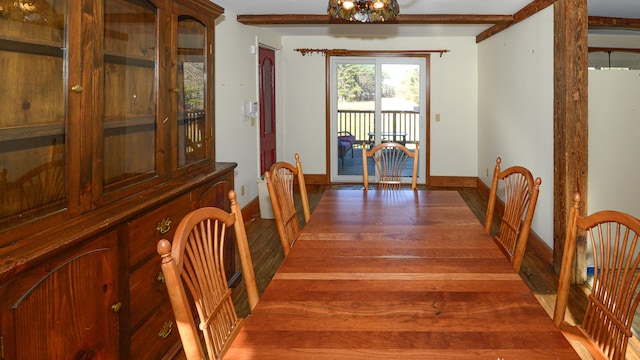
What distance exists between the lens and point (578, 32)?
10.9 ft

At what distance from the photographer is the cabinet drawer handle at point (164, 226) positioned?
7.26 feet

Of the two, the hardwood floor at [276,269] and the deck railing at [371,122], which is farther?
the deck railing at [371,122]

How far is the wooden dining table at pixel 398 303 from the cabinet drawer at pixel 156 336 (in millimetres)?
820

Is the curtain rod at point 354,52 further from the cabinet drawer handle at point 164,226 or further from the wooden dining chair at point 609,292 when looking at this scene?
the wooden dining chair at point 609,292

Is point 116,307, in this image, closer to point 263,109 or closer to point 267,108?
point 263,109

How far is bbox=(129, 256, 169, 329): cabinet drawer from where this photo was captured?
200 cm

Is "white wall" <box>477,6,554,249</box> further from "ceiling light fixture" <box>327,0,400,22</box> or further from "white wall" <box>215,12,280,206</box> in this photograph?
"white wall" <box>215,12,280,206</box>

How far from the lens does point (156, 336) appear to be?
2211 millimetres

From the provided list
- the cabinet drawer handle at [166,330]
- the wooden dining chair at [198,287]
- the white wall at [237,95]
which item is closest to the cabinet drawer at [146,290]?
the cabinet drawer handle at [166,330]

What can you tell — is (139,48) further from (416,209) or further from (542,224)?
(542,224)

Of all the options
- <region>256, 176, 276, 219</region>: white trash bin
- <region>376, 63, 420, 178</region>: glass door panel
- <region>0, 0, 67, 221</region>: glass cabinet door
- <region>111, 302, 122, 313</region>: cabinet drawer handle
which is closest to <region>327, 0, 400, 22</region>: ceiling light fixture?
<region>0, 0, 67, 221</region>: glass cabinet door

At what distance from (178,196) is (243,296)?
104 centimetres

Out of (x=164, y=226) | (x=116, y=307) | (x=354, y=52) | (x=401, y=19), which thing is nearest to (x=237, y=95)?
(x=401, y=19)

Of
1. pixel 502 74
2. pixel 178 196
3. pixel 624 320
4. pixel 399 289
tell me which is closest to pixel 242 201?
pixel 178 196
